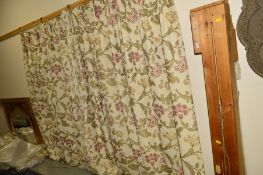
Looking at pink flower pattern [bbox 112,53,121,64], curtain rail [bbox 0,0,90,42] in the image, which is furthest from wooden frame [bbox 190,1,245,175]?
curtain rail [bbox 0,0,90,42]

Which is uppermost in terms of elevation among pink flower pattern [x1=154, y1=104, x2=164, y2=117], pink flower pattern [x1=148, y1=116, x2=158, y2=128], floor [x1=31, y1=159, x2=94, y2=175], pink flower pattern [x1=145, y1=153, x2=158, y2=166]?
pink flower pattern [x1=154, y1=104, x2=164, y2=117]

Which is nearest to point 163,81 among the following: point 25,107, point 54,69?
point 54,69

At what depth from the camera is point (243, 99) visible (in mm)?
1272

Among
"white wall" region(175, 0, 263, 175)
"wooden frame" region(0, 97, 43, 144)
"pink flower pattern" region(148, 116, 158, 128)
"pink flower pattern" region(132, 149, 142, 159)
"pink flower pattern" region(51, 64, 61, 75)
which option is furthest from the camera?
"wooden frame" region(0, 97, 43, 144)

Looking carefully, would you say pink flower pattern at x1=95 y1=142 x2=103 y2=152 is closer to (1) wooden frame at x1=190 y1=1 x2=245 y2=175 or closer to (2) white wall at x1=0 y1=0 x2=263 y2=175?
(2) white wall at x1=0 y1=0 x2=263 y2=175

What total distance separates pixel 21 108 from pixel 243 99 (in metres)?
2.44

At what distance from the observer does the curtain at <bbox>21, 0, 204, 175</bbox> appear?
54.2 inches

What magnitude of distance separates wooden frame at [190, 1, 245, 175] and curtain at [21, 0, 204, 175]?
166mm

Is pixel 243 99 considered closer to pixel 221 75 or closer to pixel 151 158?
pixel 221 75

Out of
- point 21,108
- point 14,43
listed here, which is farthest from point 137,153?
point 14,43

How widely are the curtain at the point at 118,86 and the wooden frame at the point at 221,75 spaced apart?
0.17 meters

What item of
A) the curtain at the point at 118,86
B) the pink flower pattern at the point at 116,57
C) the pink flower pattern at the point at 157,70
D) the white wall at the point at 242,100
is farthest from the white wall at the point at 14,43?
the pink flower pattern at the point at 157,70

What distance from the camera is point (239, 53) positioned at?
123 centimetres

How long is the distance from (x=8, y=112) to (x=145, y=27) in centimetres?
236
